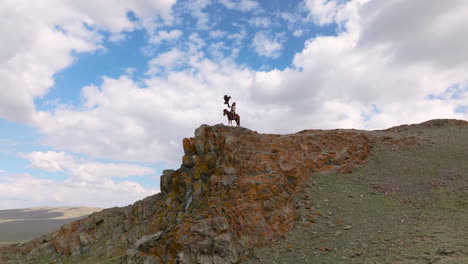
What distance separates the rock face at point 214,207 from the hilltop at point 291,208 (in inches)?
3.5

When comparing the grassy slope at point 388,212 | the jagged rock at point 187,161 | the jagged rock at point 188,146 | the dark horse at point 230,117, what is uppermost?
the dark horse at point 230,117

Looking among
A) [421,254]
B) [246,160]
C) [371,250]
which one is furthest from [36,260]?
[421,254]

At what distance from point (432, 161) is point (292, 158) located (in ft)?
47.0

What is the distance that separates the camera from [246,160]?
2305 centimetres

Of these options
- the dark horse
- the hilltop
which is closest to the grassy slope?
the hilltop

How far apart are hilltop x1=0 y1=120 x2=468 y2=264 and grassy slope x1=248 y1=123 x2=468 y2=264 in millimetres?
75

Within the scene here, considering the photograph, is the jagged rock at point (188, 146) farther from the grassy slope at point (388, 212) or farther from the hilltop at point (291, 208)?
the grassy slope at point (388, 212)

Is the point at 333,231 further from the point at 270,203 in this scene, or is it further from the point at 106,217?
the point at 106,217

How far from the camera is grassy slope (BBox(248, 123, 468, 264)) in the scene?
15.0 m

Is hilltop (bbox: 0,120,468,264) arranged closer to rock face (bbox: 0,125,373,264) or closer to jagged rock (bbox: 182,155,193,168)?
rock face (bbox: 0,125,373,264)

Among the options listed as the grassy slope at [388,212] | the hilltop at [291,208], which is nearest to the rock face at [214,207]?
the hilltop at [291,208]

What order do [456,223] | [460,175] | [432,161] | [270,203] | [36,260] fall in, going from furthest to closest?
[36,260], [432,161], [460,175], [270,203], [456,223]

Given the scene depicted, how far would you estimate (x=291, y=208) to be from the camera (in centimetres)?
2080

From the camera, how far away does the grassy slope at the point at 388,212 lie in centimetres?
1503
